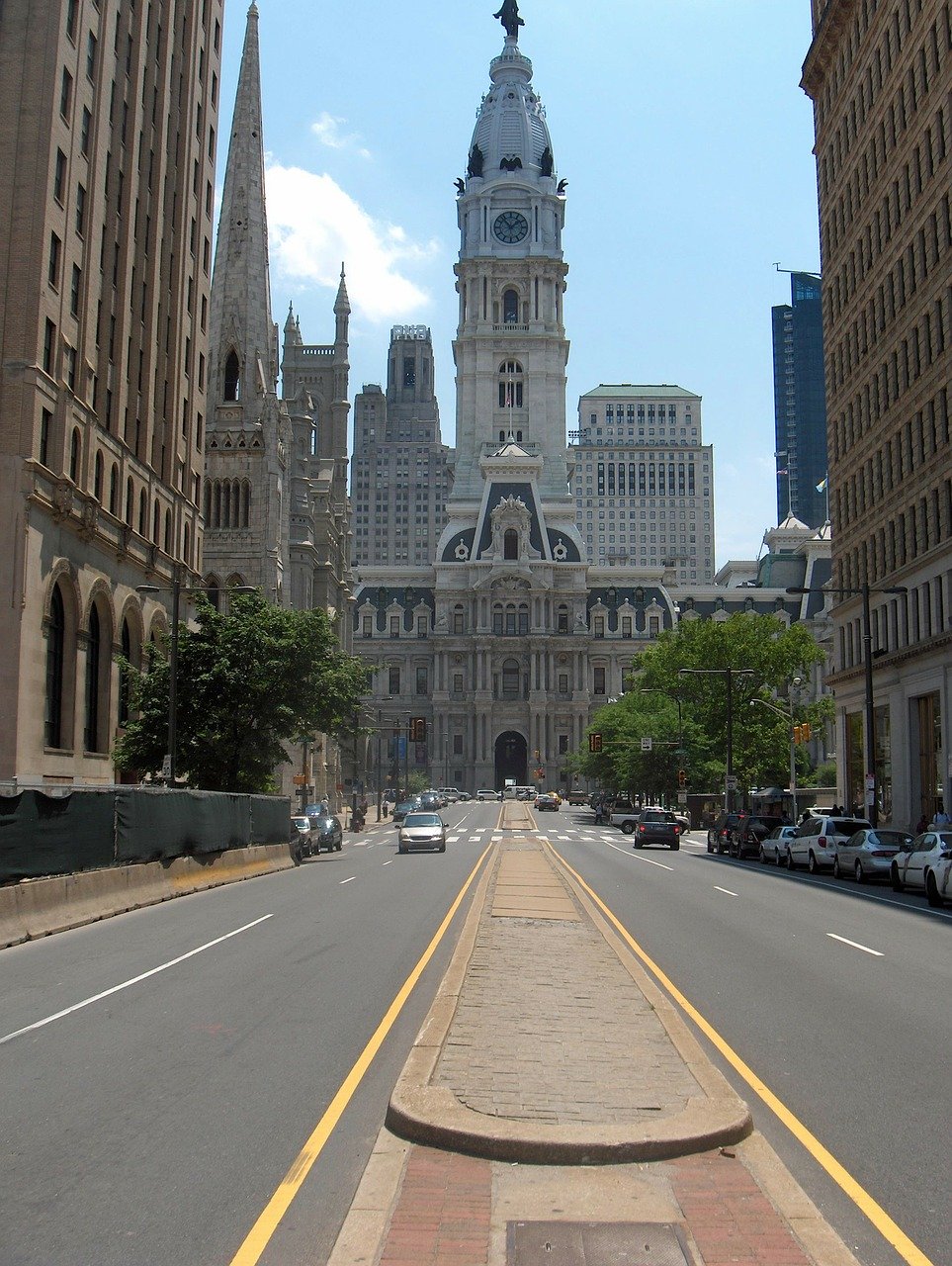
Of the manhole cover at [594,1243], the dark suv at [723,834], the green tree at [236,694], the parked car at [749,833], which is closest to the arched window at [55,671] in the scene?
the green tree at [236,694]

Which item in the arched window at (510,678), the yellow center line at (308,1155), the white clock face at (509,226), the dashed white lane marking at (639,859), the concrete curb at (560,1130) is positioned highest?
the white clock face at (509,226)

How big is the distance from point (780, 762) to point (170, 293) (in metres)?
47.3

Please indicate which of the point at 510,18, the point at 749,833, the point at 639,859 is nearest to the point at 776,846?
the point at 749,833

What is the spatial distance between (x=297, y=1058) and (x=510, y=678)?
139388mm

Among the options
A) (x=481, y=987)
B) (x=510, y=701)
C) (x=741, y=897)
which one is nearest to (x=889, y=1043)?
(x=481, y=987)

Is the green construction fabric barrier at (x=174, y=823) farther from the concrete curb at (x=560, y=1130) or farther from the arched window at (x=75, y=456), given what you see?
the concrete curb at (x=560, y=1130)

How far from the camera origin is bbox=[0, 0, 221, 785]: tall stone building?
35.5m

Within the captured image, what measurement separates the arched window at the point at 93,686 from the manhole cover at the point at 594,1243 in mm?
37909

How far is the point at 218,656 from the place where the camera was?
42969mm

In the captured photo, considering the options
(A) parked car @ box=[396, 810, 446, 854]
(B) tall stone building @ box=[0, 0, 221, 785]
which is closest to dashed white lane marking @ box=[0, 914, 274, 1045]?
(B) tall stone building @ box=[0, 0, 221, 785]

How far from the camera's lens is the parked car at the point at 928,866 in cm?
2517

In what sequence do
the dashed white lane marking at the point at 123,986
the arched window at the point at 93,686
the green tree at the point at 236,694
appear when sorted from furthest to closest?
the green tree at the point at 236,694, the arched window at the point at 93,686, the dashed white lane marking at the point at 123,986

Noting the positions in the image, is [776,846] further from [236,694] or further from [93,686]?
[93,686]

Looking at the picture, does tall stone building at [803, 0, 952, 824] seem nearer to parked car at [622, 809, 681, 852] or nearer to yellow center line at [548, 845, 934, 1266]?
parked car at [622, 809, 681, 852]
